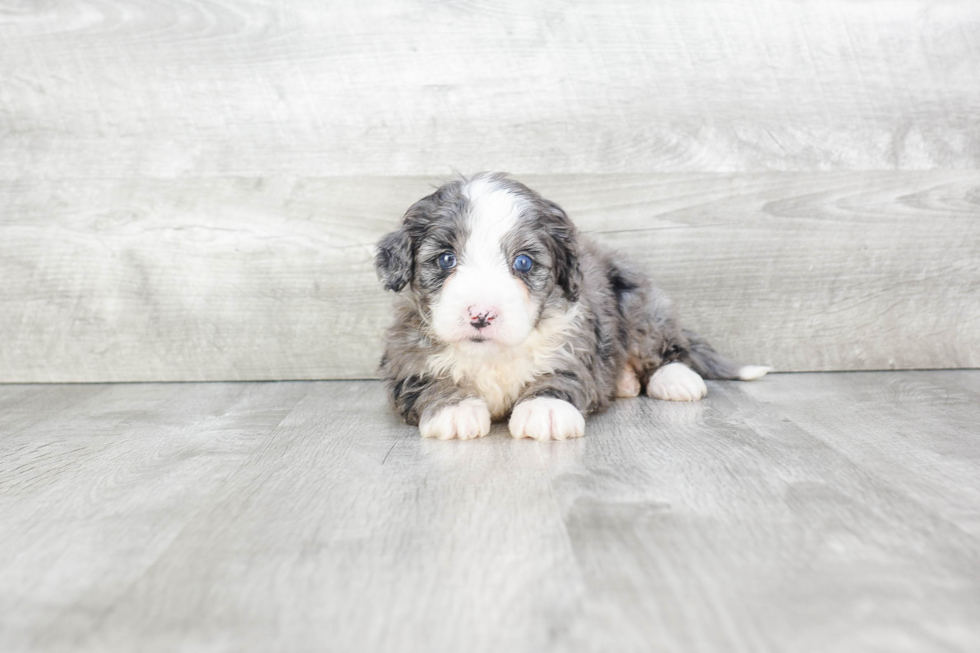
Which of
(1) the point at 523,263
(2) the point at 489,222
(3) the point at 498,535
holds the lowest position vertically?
(3) the point at 498,535

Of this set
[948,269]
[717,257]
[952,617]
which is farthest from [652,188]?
[952,617]

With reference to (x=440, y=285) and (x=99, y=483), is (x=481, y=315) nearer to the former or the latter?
(x=440, y=285)

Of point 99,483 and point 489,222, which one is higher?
point 489,222

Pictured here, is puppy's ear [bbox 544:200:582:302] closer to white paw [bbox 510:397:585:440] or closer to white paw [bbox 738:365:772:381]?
white paw [bbox 510:397:585:440]

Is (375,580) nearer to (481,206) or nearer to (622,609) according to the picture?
(622,609)

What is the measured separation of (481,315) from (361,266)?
1.22m

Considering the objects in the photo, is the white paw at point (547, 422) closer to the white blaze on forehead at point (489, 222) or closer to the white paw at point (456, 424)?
the white paw at point (456, 424)

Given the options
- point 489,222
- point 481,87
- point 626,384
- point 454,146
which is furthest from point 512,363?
point 481,87

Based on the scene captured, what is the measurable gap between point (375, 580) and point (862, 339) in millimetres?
2601

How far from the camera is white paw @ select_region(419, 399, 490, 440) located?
2.20m

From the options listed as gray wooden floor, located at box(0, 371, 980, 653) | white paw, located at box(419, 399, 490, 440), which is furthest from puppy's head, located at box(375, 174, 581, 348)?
gray wooden floor, located at box(0, 371, 980, 653)

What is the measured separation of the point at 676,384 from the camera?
2.75 metres

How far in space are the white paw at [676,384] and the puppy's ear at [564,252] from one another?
1.88ft

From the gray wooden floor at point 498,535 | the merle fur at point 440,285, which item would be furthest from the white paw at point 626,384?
the gray wooden floor at point 498,535
